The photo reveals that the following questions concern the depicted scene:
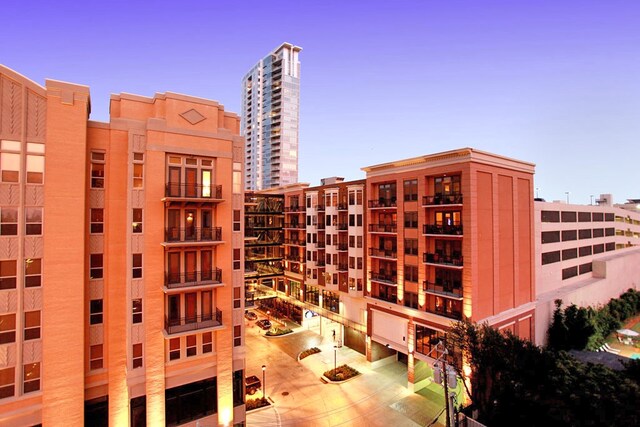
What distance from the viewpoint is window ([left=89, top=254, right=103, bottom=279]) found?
1783cm

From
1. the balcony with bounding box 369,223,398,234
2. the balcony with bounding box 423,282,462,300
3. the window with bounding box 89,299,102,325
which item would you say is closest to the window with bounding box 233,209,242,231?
the window with bounding box 89,299,102,325

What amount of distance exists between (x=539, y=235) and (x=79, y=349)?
41.6 m

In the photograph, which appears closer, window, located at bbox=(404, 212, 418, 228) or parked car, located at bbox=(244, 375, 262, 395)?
parked car, located at bbox=(244, 375, 262, 395)

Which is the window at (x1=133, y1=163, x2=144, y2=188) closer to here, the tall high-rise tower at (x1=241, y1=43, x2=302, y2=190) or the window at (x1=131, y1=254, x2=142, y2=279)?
the window at (x1=131, y1=254, x2=142, y2=279)

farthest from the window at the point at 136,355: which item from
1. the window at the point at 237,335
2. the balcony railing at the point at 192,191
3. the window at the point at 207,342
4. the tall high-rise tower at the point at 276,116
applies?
the tall high-rise tower at the point at 276,116

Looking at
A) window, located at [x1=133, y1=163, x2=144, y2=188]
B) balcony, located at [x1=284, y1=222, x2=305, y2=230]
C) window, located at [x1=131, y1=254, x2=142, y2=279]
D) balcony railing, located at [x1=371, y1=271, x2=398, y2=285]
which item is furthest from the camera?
balcony, located at [x1=284, y1=222, x2=305, y2=230]

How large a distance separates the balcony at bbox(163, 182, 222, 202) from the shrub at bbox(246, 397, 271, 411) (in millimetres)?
17464

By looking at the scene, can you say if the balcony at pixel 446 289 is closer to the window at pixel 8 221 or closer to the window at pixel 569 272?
the window at pixel 569 272

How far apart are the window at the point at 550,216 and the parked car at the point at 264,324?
121 feet

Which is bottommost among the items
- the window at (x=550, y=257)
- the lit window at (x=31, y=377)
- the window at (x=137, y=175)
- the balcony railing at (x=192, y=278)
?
the lit window at (x=31, y=377)

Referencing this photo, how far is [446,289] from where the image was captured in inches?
1081

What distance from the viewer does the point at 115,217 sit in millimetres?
18281

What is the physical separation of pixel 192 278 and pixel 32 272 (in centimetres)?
762

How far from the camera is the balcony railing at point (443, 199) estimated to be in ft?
86.7
